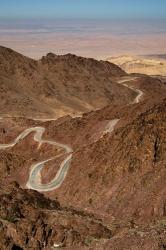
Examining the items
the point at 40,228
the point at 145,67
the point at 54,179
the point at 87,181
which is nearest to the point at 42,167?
the point at 54,179

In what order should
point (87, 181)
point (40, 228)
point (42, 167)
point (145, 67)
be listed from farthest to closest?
point (145, 67) → point (42, 167) → point (87, 181) → point (40, 228)

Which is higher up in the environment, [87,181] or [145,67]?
[87,181]

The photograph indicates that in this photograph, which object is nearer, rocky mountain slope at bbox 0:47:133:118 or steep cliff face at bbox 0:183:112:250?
steep cliff face at bbox 0:183:112:250

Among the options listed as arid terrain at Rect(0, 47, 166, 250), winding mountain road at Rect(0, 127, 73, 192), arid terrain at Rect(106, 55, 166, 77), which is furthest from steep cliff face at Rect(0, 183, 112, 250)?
arid terrain at Rect(106, 55, 166, 77)

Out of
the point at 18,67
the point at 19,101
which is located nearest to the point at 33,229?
the point at 19,101

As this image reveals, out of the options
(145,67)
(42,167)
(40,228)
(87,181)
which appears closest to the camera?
(40,228)

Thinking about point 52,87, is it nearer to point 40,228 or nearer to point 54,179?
point 54,179

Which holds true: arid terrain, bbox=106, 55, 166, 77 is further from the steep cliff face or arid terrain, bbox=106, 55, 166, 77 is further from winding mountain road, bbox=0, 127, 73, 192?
the steep cliff face

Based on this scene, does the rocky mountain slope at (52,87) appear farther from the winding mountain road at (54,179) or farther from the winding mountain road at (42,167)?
the winding mountain road at (54,179)

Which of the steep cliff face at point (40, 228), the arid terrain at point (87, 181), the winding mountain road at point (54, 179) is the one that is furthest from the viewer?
the winding mountain road at point (54, 179)

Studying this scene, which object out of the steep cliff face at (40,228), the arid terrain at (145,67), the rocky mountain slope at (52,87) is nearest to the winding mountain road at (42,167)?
the steep cliff face at (40,228)
